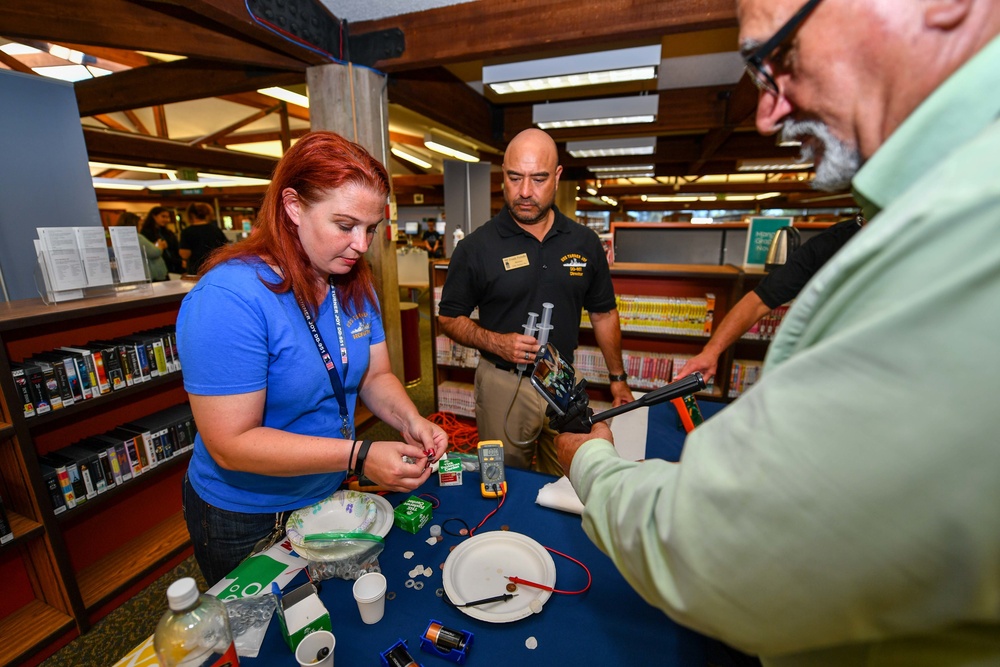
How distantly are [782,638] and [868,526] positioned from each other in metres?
0.16

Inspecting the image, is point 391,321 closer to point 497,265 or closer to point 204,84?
point 497,265

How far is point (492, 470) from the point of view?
1.39m

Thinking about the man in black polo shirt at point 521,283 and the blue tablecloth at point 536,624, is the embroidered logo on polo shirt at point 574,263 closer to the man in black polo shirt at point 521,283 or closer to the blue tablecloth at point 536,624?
the man in black polo shirt at point 521,283

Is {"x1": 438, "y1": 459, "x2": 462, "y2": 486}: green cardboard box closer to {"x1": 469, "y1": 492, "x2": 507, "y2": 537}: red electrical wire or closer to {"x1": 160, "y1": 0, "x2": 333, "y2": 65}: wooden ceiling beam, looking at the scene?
{"x1": 469, "y1": 492, "x2": 507, "y2": 537}: red electrical wire

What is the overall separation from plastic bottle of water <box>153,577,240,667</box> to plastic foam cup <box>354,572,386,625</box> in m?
0.23

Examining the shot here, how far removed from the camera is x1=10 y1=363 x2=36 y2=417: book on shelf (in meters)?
1.83

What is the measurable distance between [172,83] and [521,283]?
4.02m

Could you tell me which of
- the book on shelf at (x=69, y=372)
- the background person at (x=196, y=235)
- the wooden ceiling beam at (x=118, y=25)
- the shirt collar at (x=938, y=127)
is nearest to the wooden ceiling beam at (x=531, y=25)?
the wooden ceiling beam at (x=118, y=25)

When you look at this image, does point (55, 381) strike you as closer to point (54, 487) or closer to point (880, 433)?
point (54, 487)

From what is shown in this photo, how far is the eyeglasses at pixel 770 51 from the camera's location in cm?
57

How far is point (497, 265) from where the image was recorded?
7.02 feet

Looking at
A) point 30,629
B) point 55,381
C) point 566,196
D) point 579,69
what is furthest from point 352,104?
point 566,196

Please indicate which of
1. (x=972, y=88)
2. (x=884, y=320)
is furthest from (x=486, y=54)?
(x=884, y=320)

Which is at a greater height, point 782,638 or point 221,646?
point 782,638
